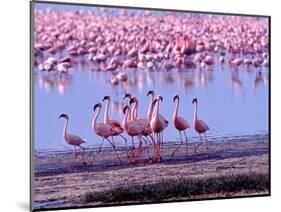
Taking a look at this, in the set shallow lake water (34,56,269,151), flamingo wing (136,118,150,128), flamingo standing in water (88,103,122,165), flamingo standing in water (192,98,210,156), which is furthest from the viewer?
flamingo standing in water (192,98,210,156)

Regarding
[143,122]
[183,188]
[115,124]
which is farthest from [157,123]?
[183,188]

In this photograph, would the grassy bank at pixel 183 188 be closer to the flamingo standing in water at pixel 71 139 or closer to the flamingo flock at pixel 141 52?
the flamingo flock at pixel 141 52

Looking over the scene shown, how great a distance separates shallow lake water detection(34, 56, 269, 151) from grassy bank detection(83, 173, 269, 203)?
30 centimetres

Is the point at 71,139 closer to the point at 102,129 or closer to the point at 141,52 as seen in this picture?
the point at 102,129

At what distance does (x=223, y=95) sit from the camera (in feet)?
14.4

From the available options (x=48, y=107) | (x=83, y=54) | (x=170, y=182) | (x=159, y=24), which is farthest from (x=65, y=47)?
(x=170, y=182)

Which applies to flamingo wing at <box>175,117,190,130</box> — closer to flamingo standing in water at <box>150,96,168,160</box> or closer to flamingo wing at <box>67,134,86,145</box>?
flamingo standing in water at <box>150,96,168,160</box>

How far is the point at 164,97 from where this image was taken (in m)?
4.26

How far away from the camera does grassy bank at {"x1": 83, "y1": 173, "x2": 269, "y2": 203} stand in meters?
4.14

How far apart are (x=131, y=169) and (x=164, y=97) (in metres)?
0.53

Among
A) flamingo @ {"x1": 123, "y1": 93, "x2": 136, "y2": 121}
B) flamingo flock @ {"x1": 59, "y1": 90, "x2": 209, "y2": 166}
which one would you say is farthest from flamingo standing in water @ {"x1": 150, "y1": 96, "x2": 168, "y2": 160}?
flamingo @ {"x1": 123, "y1": 93, "x2": 136, "y2": 121}

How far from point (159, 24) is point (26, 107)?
1.05 metres

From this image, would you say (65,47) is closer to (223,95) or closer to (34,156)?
(34,156)

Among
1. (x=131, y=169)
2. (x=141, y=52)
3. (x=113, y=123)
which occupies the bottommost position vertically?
(x=131, y=169)
